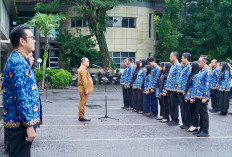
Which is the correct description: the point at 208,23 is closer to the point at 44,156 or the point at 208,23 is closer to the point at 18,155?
the point at 44,156

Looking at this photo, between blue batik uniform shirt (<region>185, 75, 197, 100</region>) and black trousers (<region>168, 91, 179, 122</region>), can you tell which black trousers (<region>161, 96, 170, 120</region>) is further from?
blue batik uniform shirt (<region>185, 75, 197, 100</region>)

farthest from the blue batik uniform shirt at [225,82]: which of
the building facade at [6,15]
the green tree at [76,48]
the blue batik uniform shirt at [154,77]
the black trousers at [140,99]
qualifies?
the green tree at [76,48]

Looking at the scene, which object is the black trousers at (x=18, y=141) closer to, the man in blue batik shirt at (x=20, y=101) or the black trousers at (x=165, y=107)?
the man in blue batik shirt at (x=20, y=101)

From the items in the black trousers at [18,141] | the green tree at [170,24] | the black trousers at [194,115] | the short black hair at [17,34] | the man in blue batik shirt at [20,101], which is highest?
the green tree at [170,24]

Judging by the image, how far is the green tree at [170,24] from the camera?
3388cm

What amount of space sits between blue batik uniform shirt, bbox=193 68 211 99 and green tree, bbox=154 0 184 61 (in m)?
25.1

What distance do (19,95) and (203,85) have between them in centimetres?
604

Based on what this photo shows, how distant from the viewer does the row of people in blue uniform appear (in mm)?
9070

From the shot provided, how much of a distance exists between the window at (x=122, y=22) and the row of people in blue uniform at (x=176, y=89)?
74.2ft

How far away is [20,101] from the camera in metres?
4.01

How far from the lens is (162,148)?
7578 mm

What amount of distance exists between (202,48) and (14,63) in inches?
1323

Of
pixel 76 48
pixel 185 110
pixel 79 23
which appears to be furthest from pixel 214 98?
pixel 79 23

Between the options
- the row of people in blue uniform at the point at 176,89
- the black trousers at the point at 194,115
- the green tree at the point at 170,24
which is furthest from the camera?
the green tree at the point at 170,24
